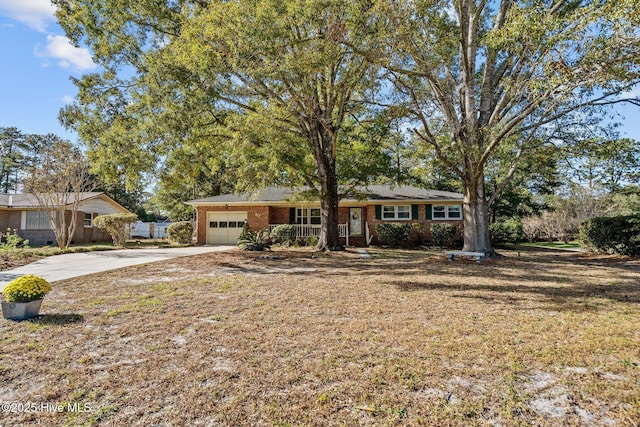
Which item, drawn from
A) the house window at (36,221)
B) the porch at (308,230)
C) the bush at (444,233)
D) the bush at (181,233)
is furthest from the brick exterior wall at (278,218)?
the house window at (36,221)

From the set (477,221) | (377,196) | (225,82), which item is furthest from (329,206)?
(377,196)

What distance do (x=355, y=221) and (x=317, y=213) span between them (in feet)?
7.51

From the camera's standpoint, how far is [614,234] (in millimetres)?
12523

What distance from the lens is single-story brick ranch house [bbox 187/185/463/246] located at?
751 inches

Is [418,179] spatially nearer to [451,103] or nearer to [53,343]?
[451,103]

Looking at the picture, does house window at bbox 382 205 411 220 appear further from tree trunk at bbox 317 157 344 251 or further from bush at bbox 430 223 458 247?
tree trunk at bbox 317 157 344 251

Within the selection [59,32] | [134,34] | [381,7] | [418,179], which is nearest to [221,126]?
[134,34]

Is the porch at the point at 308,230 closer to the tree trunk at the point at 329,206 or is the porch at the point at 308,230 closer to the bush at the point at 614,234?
the tree trunk at the point at 329,206

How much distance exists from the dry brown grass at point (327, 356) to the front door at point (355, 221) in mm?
13180

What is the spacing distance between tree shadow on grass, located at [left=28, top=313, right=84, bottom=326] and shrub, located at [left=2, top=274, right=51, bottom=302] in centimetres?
27

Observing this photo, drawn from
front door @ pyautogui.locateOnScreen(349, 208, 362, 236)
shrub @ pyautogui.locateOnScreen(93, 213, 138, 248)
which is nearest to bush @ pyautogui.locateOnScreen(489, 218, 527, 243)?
front door @ pyautogui.locateOnScreen(349, 208, 362, 236)

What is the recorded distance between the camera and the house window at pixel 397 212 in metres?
19.4

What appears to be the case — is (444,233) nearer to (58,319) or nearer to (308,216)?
(308,216)

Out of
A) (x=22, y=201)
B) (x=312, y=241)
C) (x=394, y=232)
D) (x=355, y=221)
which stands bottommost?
(x=312, y=241)
